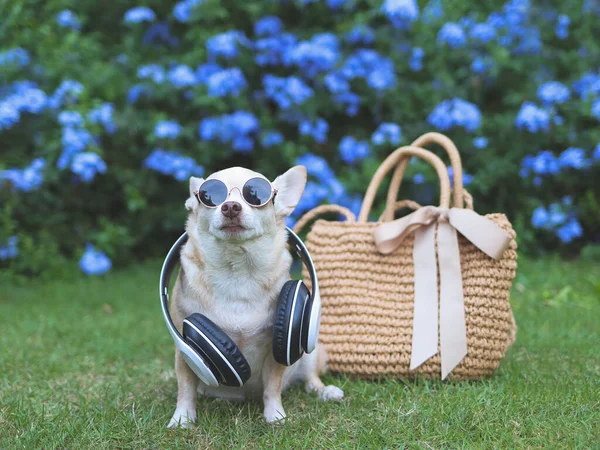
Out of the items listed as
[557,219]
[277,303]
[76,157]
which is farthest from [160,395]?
[557,219]

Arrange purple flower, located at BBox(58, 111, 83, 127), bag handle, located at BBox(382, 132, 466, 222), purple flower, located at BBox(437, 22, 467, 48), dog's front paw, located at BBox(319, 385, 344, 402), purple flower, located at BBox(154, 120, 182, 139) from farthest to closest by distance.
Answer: purple flower, located at BBox(437, 22, 467, 48) < purple flower, located at BBox(154, 120, 182, 139) < purple flower, located at BBox(58, 111, 83, 127) < bag handle, located at BBox(382, 132, 466, 222) < dog's front paw, located at BBox(319, 385, 344, 402)

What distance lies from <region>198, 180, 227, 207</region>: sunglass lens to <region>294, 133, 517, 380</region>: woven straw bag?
2.66ft

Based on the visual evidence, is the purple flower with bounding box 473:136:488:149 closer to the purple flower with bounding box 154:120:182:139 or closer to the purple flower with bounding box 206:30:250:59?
the purple flower with bounding box 206:30:250:59

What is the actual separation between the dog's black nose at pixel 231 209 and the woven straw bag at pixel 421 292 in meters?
0.80

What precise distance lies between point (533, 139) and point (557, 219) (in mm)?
614

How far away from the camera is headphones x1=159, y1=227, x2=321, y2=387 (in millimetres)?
1938

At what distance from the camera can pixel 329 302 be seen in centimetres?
264

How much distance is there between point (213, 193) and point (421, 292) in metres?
A: 0.98

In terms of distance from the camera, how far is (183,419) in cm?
206

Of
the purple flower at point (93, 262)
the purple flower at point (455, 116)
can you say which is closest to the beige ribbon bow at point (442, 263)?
the purple flower at point (455, 116)

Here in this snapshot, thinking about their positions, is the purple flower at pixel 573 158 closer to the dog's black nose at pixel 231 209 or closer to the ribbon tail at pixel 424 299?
the ribbon tail at pixel 424 299

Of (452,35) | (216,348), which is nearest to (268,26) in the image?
(452,35)

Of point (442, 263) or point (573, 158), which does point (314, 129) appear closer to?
point (573, 158)

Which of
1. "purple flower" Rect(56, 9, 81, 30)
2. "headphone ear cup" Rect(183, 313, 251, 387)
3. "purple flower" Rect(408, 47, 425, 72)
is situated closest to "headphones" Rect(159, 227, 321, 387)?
"headphone ear cup" Rect(183, 313, 251, 387)
